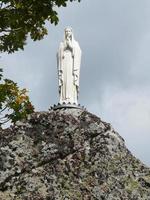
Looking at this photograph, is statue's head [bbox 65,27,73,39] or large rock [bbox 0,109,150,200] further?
statue's head [bbox 65,27,73,39]

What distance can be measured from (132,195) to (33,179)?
61 centimetres

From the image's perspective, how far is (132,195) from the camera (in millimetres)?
3066

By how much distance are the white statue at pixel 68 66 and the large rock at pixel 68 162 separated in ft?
49.1

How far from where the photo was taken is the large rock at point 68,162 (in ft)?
10.1

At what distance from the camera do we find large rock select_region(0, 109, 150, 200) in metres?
3.09

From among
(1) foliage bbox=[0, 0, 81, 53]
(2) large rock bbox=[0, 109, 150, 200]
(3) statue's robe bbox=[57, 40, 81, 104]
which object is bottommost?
(2) large rock bbox=[0, 109, 150, 200]

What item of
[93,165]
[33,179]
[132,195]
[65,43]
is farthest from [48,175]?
[65,43]

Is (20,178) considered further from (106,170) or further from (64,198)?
(106,170)

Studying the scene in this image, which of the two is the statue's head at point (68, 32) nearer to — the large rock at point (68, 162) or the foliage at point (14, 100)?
the foliage at point (14, 100)

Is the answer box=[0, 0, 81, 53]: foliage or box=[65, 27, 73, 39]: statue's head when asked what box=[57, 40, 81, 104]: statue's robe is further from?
box=[0, 0, 81, 53]: foliage

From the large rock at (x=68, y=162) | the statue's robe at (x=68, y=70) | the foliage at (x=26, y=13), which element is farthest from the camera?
the statue's robe at (x=68, y=70)

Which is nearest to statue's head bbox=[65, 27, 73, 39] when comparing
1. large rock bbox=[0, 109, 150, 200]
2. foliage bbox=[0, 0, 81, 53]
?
foliage bbox=[0, 0, 81, 53]

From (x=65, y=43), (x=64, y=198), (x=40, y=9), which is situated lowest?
(x=64, y=198)

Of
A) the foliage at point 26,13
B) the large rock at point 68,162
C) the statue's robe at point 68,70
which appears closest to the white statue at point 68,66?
the statue's robe at point 68,70
